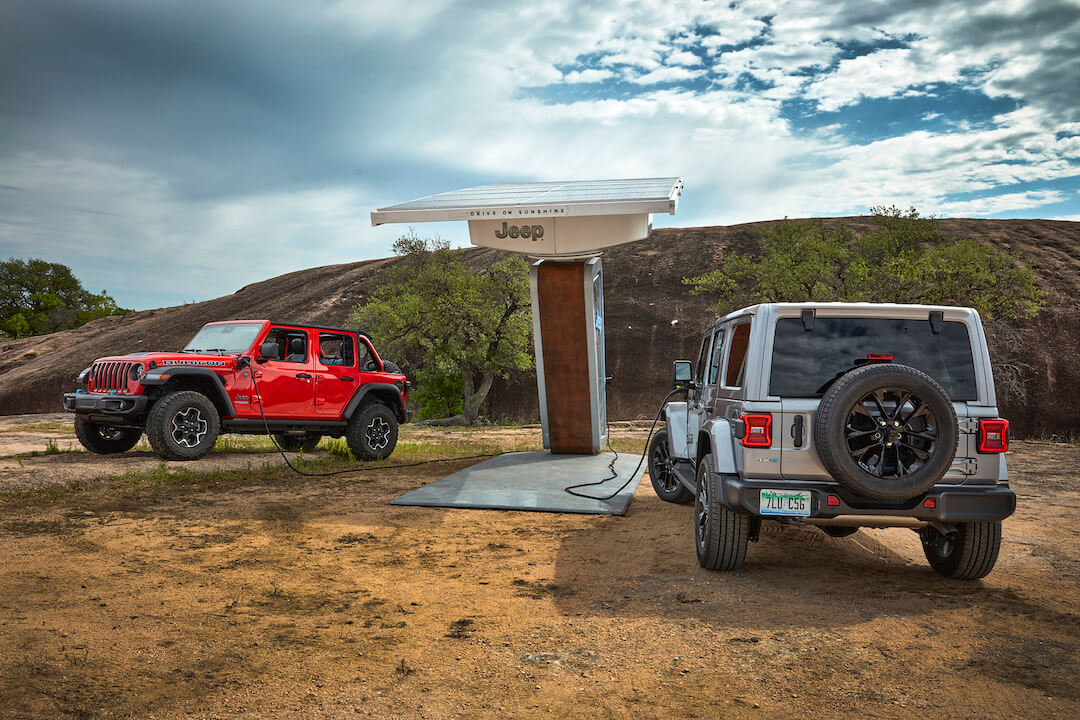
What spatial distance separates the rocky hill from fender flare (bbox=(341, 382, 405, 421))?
1997cm

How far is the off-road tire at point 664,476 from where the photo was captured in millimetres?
9461

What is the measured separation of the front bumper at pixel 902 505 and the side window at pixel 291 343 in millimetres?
8945

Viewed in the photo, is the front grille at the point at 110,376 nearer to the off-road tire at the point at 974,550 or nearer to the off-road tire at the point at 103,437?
the off-road tire at the point at 103,437

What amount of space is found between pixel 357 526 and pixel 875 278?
22.2 m

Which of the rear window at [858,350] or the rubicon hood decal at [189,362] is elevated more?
the rubicon hood decal at [189,362]

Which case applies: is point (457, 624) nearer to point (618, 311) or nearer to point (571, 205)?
point (571, 205)

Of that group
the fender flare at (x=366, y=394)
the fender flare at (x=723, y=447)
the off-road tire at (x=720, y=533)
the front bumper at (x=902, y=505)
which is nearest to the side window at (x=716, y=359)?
the fender flare at (x=723, y=447)

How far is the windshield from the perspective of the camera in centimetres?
1198

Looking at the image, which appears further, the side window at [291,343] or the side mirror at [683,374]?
the side window at [291,343]

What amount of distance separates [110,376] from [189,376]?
116 centimetres

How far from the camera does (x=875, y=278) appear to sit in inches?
985

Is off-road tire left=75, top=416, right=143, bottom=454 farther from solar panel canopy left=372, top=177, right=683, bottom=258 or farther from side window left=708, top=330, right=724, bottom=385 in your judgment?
side window left=708, top=330, right=724, bottom=385

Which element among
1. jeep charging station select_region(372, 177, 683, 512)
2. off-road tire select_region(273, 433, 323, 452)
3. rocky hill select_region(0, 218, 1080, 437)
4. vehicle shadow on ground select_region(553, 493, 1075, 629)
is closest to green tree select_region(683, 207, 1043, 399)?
rocky hill select_region(0, 218, 1080, 437)

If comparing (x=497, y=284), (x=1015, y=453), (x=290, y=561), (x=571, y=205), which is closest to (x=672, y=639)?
(x=290, y=561)
